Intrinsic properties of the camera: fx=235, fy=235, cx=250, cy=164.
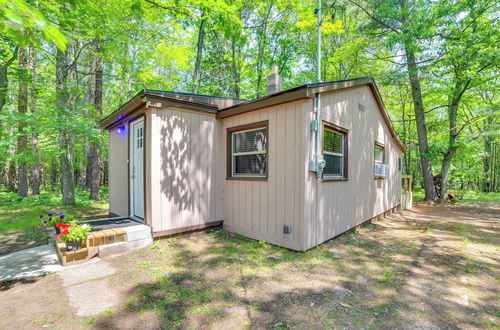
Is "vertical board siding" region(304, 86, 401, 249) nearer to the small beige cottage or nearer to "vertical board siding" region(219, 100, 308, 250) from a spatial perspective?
→ the small beige cottage

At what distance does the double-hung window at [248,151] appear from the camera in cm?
467

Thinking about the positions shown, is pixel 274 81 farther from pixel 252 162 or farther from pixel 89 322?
pixel 89 322

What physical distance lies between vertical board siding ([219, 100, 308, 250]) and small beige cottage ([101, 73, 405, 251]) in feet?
0.06

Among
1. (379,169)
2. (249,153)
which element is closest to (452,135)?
(379,169)

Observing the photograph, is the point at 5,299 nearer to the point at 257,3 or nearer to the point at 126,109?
the point at 126,109

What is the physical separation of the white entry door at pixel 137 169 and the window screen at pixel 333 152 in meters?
3.84

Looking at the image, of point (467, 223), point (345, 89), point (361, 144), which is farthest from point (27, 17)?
point (467, 223)

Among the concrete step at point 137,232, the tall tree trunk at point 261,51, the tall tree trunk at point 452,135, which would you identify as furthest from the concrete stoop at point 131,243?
the tall tree trunk at point 452,135

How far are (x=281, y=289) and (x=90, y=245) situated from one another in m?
3.00

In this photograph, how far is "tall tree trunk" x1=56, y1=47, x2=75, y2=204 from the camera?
7.00 meters

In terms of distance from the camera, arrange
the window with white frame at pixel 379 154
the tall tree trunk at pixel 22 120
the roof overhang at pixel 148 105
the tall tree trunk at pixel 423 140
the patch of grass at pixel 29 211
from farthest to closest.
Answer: the tall tree trunk at pixel 423 140, the window with white frame at pixel 379 154, the tall tree trunk at pixel 22 120, the patch of grass at pixel 29 211, the roof overhang at pixel 148 105

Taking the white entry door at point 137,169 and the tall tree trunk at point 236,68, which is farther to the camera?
the tall tree trunk at point 236,68

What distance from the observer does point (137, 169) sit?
208 inches

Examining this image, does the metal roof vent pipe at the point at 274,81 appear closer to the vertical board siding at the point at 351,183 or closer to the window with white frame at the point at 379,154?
the vertical board siding at the point at 351,183
